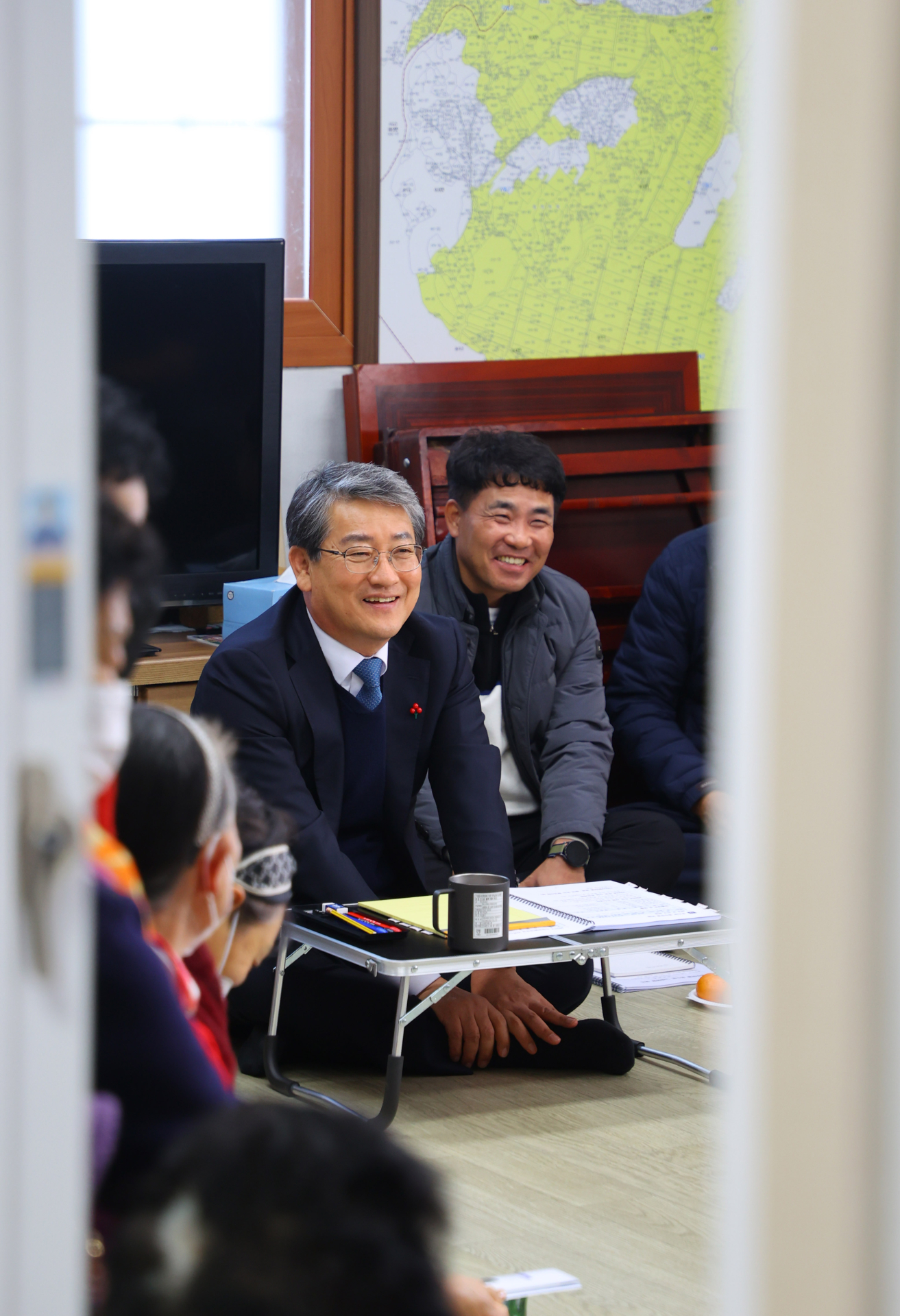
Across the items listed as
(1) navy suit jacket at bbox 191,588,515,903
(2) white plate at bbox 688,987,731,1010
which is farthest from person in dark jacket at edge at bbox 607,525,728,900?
(1) navy suit jacket at bbox 191,588,515,903

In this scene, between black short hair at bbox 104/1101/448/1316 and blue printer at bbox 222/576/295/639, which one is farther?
blue printer at bbox 222/576/295/639

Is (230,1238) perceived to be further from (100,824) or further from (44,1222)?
(100,824)

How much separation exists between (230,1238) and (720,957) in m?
2.74

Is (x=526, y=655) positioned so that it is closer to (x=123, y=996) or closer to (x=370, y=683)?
(x=370, y=683)

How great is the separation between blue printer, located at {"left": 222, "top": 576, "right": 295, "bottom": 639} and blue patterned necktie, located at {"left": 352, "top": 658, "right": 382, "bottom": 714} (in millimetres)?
537

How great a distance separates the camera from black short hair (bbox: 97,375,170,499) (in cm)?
78

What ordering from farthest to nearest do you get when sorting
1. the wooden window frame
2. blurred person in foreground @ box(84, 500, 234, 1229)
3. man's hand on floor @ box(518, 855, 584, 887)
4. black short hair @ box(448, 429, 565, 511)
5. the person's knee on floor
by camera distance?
the wooden window frame
black short hair @ box(448, 429, 565, 511)
the person's knee on floor
man's hand on floor @ box(518, 855, 584, 887)
blurred person in foreground @ box(84, 500, 234, 1229)

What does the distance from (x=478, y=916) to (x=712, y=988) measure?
3.45 feet

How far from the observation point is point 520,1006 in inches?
110

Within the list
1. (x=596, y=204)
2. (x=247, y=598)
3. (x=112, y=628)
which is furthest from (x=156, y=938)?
(x=596, y=204)

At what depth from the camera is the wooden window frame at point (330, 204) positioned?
384cm

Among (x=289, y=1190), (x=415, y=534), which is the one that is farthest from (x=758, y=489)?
(x=415, y=534)

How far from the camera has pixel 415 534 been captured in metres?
2.84

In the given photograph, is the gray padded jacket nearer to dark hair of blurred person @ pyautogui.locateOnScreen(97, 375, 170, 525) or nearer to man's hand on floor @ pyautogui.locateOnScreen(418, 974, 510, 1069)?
man's hand on floor @ pyautogui.locateOnScreen(418, 974, 510, 1069)
